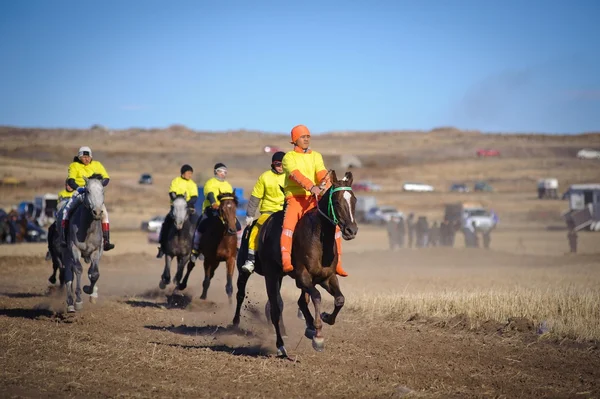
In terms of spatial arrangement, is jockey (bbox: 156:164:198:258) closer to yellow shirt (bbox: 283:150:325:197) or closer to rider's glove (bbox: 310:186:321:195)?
yellow shirt (bbox: 283:150:325:197)

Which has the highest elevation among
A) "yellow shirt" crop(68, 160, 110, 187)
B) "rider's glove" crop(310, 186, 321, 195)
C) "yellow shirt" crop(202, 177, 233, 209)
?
"yellow shirt" crop(68, 160, 110, 187)

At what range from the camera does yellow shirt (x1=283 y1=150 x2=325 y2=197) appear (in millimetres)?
11727

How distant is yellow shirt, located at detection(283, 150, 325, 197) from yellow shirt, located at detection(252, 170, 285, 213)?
2.16m

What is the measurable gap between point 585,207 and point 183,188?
40.3 m

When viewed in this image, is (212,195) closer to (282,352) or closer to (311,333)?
(282,352)

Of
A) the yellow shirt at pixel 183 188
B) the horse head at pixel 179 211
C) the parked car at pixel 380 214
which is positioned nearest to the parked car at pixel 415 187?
the parked car at pixel 380 214

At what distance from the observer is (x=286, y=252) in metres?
11.3

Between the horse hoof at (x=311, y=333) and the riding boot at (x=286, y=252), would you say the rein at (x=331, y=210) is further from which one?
the horse hoof at (x=311, y=333)

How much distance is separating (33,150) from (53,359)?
4273 inches

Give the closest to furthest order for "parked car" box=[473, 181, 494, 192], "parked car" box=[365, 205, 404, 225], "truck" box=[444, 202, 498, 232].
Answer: "truck" box=[444, 202, 498, 232], "parked car" box=[365, 205, 404, 225], "parked car" box=[473, 181, 494, 192]

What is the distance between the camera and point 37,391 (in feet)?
28.9

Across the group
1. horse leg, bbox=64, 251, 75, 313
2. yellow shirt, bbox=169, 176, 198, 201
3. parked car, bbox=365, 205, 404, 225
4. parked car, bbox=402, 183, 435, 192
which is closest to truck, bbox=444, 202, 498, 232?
parked car, bbox=365, 205, 404, 225

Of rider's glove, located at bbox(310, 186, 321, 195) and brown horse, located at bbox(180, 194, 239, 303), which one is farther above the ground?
rider's glove, located at bbox(310, 186, 321, 195)

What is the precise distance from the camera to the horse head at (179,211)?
19156 millimetres
